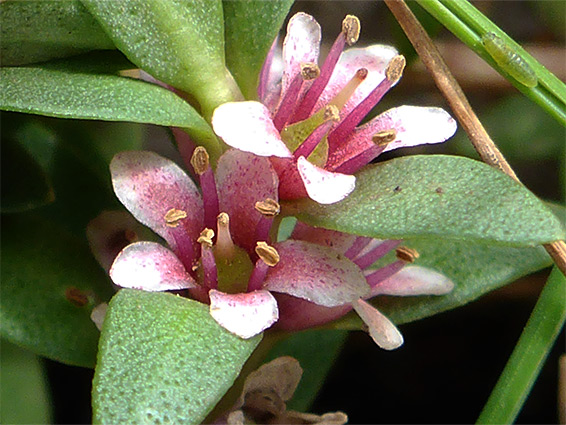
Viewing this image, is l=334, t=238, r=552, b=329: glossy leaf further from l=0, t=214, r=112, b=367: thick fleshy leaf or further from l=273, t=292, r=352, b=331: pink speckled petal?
l=0, t=214, r=112, b=367: thick fleshy leaf

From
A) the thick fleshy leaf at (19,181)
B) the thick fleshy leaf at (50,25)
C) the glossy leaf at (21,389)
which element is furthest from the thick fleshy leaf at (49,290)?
the thick fleshy leaf at (50,25)

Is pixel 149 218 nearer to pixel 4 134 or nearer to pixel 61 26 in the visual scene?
pixel 61 26

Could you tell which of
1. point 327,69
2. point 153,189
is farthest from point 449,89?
point 153,189

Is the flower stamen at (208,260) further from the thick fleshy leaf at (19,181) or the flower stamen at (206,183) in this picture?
the thick fleshy leaf at (19,181)

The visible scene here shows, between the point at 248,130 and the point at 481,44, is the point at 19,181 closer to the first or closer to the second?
the point at 248,130

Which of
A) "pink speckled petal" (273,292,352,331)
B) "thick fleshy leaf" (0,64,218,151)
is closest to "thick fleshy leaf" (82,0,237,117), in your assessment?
"thick fleshy leaf" (0,64,218,151)

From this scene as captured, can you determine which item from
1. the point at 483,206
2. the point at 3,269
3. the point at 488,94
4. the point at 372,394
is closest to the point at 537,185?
the point at 488,94

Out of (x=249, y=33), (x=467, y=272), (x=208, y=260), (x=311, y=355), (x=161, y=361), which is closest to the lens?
(x=161, y=361)
